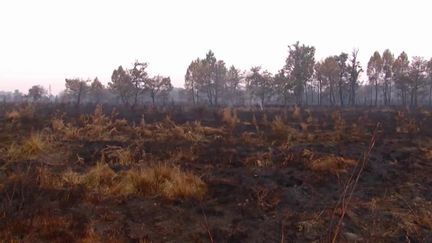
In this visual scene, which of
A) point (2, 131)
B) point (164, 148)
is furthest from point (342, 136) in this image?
point (2, 131)

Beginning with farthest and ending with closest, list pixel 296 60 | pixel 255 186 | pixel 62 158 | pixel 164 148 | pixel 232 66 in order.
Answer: pixel 232 66
pixel 296 60
pixel 164 148
pixel 62 158
pixel 255 186

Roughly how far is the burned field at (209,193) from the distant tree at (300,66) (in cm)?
3823

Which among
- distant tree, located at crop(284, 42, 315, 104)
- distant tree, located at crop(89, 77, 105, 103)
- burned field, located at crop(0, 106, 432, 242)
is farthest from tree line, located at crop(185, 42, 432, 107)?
burned field, located at crop(0, 106, 432, 242)

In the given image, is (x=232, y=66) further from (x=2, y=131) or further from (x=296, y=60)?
(x=2, y=131)

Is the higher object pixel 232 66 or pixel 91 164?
pixel 232 66

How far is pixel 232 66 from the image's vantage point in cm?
6650

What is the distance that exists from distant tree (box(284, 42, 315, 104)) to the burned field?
38.2 metres

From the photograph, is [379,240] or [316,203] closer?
[379,240]

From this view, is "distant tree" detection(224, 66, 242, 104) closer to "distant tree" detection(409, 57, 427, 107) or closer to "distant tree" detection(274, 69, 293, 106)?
"distant tree" detection(274, 69, 293, 106)

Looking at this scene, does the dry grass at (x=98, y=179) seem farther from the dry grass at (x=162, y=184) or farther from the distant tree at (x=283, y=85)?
the distant tree at (x=283, y=85)

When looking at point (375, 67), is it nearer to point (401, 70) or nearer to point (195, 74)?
→ point (401, 70)

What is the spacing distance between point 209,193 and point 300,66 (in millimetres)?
45735

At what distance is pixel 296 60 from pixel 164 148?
43.3 metres

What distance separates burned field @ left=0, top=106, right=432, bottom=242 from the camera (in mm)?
5113
